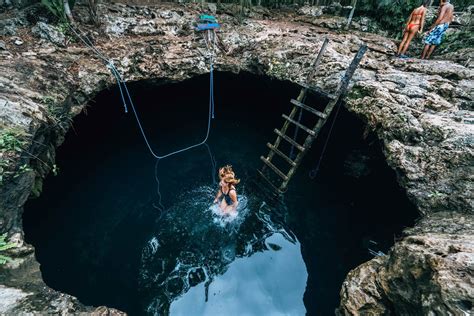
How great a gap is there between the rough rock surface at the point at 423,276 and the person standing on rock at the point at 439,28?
14.8 ft

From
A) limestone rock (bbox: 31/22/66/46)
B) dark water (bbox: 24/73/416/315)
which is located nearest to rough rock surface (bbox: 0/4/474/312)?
limestone rock (bbox: 31/22/66/46)

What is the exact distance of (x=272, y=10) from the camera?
8.25 metres

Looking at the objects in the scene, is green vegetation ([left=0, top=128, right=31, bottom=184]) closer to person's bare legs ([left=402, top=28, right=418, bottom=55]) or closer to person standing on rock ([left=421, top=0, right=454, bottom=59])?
person's bare legs ([left=402, top=28, right=418, bottom=55])

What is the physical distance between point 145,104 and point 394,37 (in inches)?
285

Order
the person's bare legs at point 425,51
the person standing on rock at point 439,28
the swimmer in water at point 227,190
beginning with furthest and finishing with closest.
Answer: the person's bare legs at point 425,51, the person standing on rock at point 439,28, the swimmer in water at point 227,190

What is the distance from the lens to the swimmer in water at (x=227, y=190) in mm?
5359

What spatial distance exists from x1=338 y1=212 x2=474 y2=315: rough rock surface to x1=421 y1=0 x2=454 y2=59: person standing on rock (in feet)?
14.8

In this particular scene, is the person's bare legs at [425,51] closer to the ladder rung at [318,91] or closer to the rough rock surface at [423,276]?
the ladder rung at [318,91]

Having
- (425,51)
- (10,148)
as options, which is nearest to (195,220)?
(10,148)

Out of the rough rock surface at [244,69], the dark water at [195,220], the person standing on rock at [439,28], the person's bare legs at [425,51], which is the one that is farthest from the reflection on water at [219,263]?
the person standing on rock at [439,28]

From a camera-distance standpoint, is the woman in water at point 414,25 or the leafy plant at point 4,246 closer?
the leafy plant at point 4,246

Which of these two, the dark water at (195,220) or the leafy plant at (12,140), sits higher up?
the leafy plant at (12,140)

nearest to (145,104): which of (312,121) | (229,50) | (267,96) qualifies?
(229,50)

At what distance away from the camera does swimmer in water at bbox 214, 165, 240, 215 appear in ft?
17.6
